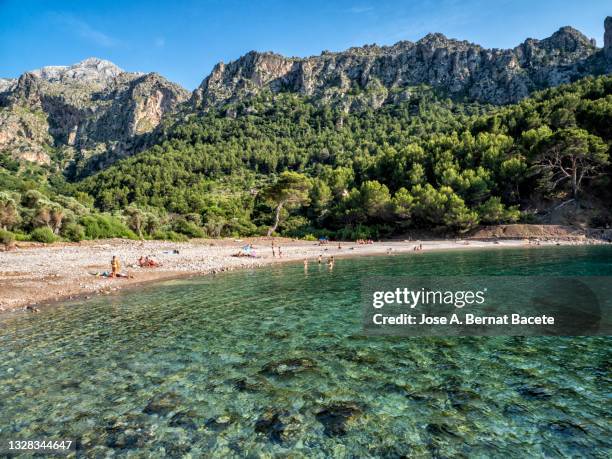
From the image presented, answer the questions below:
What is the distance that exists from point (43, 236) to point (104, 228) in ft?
34.2

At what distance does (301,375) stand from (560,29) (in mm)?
200446

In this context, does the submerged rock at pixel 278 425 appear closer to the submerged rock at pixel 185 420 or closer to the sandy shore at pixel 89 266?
the submerged rock at pixel 185 420

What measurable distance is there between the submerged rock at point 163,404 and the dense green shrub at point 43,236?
42147 mm

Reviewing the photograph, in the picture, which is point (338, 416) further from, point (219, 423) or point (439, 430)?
point (219, 423)

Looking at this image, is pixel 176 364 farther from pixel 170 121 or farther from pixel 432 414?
pixel 170 121

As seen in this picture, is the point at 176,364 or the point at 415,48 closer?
the point at 176,364

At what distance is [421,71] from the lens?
162500mm

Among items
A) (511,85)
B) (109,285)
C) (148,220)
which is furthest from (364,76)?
(109,285)

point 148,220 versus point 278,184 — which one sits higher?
point 278,184

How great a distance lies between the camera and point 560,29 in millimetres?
149375

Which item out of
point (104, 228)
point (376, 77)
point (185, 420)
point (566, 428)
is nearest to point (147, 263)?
point (185, 420)

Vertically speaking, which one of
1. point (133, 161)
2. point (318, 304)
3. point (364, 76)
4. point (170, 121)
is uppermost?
point (364, 76)


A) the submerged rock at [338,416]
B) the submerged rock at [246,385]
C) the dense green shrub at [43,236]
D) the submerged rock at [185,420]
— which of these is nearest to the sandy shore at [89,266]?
the dense green shrub at [43,236]

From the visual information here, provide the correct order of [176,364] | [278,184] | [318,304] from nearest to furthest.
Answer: [176,364] → [318,304] → [278,184]
